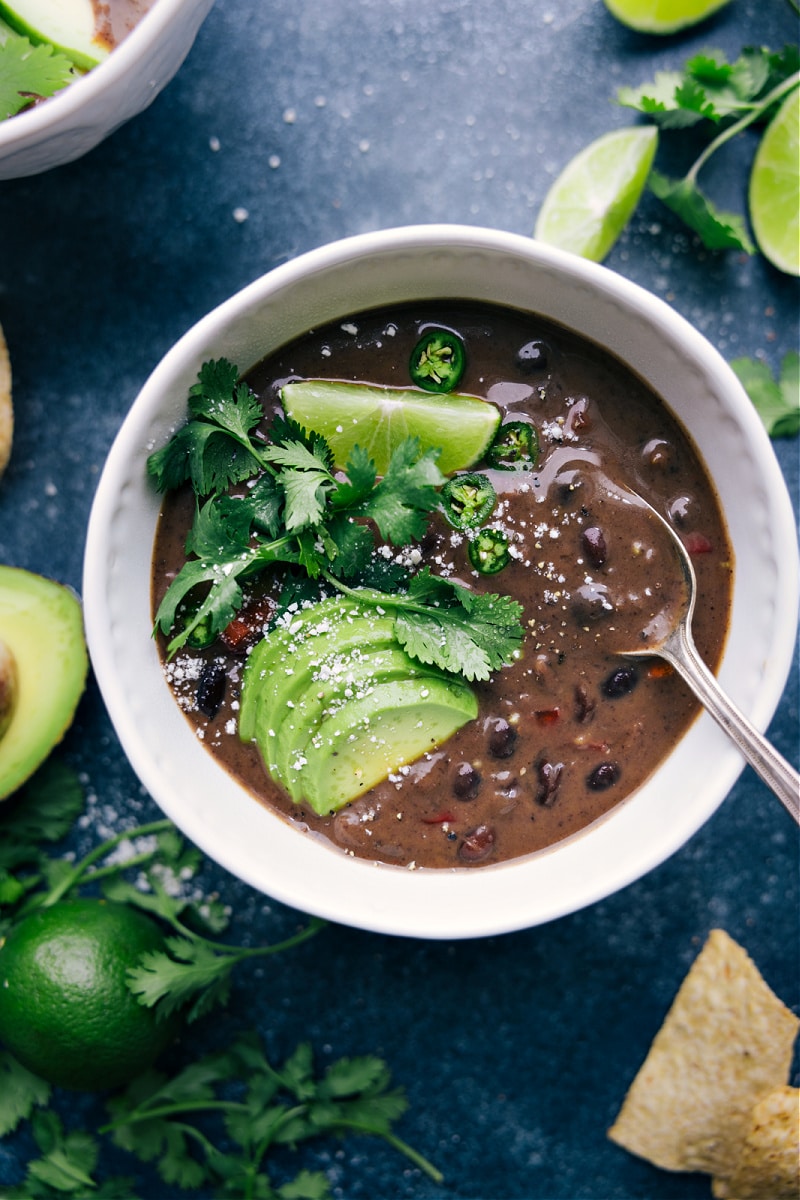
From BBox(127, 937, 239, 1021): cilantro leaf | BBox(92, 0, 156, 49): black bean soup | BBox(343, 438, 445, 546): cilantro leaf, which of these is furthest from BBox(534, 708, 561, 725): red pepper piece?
BBox(92, 0, 156, 49): black bean soup

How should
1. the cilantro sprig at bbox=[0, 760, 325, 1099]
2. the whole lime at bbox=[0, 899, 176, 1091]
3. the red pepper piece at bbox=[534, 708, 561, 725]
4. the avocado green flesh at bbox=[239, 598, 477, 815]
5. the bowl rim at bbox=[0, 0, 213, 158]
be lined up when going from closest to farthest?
the bowl rim at bbox=[0, 0, 213, 158] → the avocado green flesh at bbox=[239, 598, 477, 815] → the red pepper piece at bbox=[534, 708, 561, 725] → the whole lime at bbox=[0, 899, 176, 1091] → the cilantro sprig at bbox=[0, 760, 325, 1099]

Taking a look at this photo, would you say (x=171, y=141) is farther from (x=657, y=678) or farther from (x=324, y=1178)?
(x=324, y=1178)

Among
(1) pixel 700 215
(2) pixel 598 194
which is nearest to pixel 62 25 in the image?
(2) pixel 598 194

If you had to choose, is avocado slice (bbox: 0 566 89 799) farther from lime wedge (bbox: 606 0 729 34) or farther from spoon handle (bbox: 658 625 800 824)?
lime wedge (bbox: 606 0 729 34)

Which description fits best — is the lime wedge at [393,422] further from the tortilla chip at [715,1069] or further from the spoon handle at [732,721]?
the tortilla chip at [715,1069]

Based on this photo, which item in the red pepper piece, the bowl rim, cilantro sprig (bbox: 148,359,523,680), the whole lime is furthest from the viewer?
the whole lime

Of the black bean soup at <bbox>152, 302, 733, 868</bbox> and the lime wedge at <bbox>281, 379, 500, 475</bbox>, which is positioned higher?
the lime wedge at <bbox>281, 379, 500, 475</bbox>
